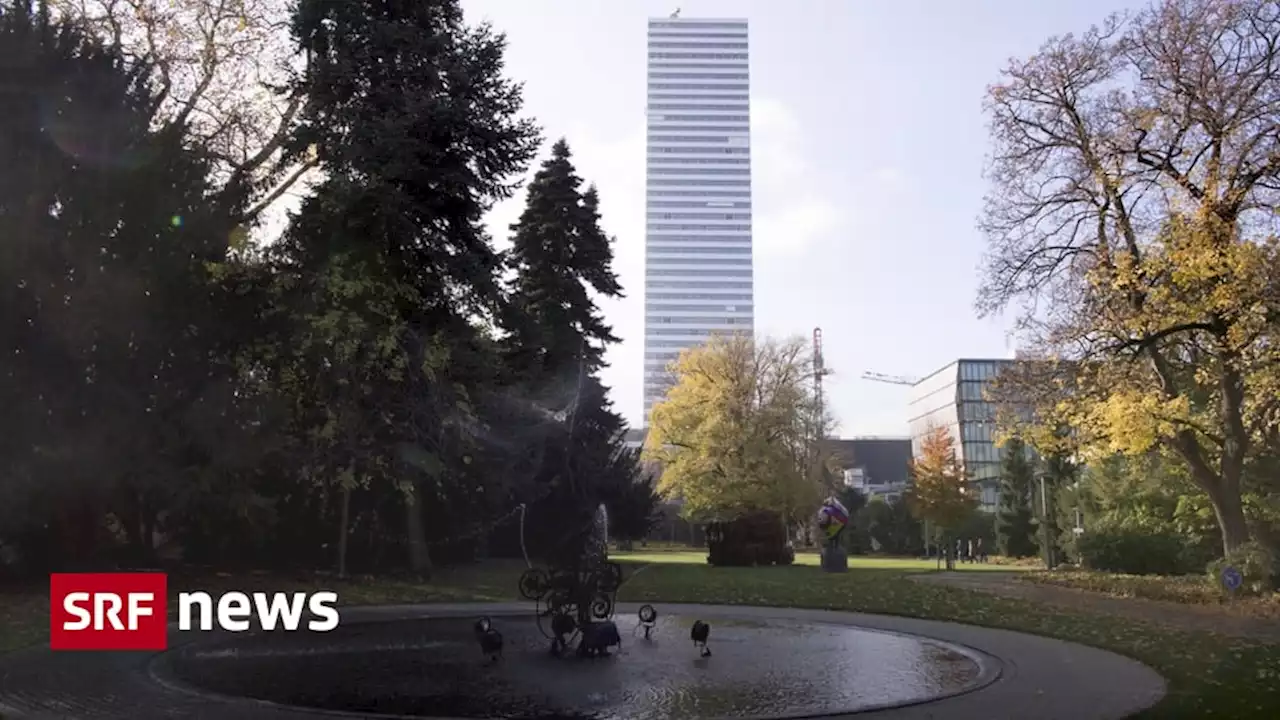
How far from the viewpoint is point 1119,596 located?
74.3 feet

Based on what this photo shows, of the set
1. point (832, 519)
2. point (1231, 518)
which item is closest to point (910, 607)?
point (1231, 518)

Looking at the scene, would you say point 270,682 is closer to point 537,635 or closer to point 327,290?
point 537,635

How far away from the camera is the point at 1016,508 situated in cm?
5478

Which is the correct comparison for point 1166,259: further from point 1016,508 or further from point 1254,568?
point 1016,508

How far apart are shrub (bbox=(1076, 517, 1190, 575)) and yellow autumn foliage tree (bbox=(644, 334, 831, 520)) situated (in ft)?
42.1

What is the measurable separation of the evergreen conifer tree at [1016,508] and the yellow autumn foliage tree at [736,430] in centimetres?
1596

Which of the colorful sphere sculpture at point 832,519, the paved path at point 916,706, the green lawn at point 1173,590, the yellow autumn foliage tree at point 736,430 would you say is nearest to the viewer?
the paved path at point 916,706

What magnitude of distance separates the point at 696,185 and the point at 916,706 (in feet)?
601

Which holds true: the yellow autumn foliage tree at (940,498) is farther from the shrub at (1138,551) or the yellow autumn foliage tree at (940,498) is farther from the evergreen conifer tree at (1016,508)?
the evergreen conifer tree at (1016,508)

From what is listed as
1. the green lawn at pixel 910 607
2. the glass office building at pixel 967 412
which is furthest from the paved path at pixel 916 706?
the glass office building at pixel 967 412

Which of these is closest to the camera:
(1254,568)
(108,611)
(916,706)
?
(916,706)

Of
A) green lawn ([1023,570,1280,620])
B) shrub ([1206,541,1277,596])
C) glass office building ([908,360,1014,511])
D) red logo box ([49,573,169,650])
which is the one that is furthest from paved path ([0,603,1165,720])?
glass office building ([908,360,1014,511])

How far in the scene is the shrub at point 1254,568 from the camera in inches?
818

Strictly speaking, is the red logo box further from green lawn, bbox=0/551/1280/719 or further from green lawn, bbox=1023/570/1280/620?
green lawn, bbox=1023/570/1280/620
